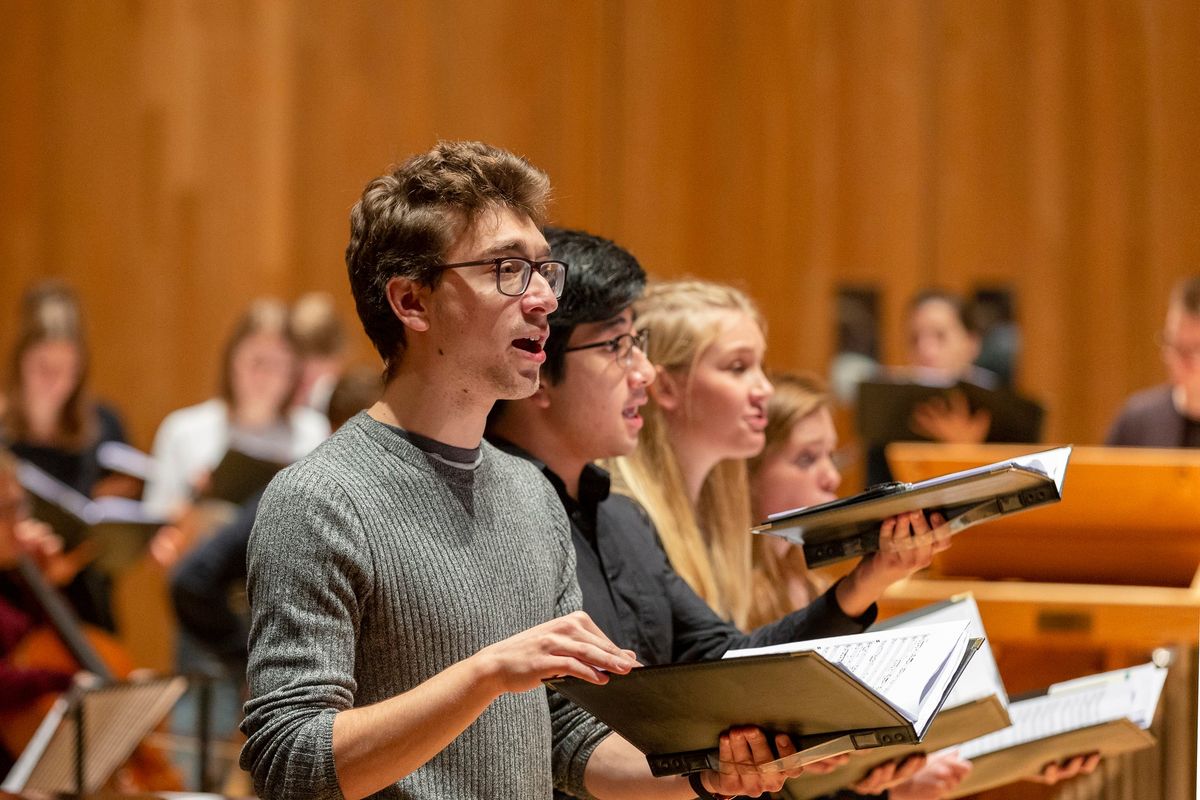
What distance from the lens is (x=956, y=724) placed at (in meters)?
2.12

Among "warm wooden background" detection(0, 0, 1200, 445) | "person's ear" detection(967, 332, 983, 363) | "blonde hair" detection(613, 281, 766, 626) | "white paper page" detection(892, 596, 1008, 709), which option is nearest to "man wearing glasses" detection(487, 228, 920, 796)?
"white paper page" detection(892, 596, 1008, 709)

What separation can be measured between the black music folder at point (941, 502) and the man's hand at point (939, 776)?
0.63 metres

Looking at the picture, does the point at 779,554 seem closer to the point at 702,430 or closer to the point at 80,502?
the point at 702,430

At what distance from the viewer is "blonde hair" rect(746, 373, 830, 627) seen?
2.79 metres

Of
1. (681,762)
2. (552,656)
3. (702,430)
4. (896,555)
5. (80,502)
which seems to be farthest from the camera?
(80,502)

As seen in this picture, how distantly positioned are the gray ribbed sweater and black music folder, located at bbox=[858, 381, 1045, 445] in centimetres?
359

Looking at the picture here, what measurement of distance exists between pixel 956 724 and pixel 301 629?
41.5 inches

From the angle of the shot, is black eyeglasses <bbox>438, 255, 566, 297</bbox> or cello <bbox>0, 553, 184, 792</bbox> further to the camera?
cello <bbox>0, 553, 184, 792</bbox>

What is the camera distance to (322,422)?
19.0ft

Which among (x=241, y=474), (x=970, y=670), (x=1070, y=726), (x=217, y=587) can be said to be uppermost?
(x=970, y=670)

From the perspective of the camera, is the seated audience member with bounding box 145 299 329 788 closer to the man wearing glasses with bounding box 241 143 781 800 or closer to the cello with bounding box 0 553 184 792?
the cello with bounding box 0 553 184 792

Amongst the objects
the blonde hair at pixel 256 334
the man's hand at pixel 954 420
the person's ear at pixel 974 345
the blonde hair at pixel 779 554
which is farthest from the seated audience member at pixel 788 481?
the person's ear at pixel 974 345

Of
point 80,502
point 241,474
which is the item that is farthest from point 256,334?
point 241,474

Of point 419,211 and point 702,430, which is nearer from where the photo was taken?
point 419,211
